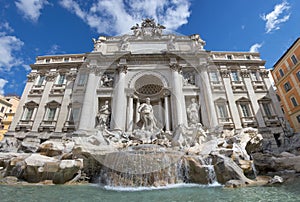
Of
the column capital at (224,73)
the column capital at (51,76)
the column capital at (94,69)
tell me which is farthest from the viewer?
the column capital at (51,76)

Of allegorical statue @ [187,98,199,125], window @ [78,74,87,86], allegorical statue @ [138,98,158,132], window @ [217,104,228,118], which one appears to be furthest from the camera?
window @ [78,74,87,86]

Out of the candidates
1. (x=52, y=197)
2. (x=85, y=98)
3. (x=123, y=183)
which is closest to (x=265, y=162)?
(x=123, y=183)

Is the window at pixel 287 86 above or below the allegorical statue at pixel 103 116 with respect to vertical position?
above

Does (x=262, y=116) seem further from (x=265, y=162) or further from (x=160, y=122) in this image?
(x=160, y=122)

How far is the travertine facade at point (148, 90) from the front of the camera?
13570mm

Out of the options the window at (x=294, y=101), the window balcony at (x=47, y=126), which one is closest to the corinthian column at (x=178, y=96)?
the window balcony at (x=47, y=126)

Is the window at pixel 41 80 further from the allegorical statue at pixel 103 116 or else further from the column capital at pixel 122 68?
the column capital at pixel 122 68

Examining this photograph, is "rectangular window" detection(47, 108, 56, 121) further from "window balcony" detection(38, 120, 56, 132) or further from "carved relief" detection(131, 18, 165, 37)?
"carved relief" detection(131, 18, 165, 37)

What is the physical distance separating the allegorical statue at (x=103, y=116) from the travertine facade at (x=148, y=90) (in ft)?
0.30

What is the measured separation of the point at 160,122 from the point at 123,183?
878 centimetres

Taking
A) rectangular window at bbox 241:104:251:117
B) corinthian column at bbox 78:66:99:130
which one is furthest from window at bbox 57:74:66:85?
rectangular window at bbox 241:104:251:117

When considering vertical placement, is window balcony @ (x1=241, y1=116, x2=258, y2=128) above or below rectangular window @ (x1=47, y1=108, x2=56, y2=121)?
below

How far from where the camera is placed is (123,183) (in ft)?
18.9

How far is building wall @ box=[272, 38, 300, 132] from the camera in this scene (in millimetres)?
17766
